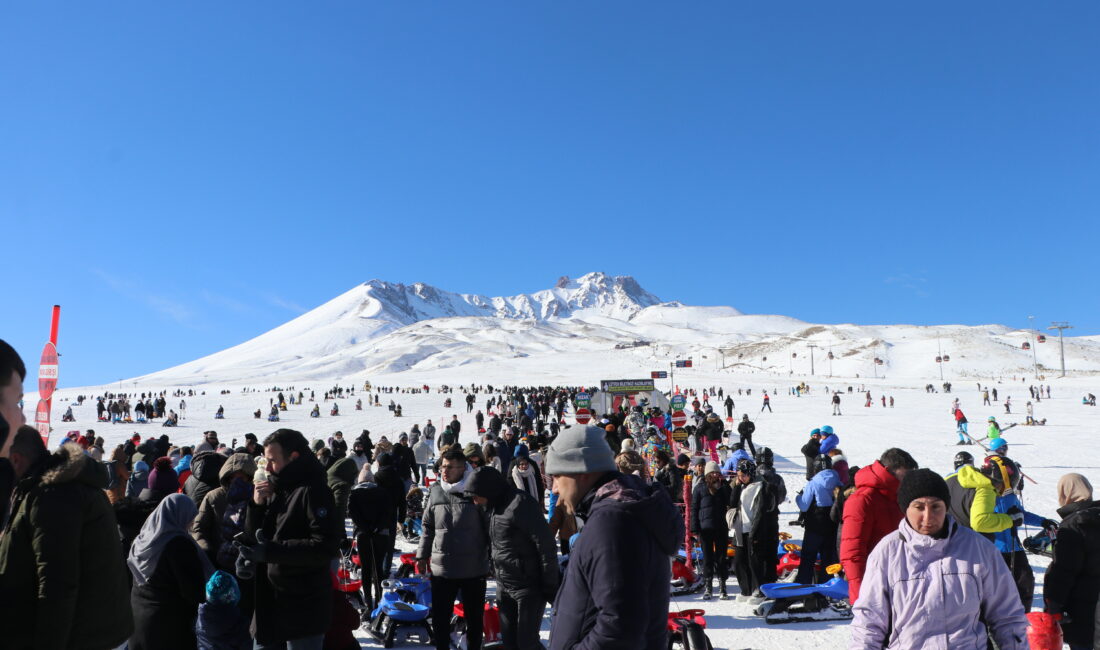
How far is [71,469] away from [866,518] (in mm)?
4263

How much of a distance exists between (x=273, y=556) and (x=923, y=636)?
120 inches

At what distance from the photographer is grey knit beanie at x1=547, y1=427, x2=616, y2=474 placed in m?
2.50

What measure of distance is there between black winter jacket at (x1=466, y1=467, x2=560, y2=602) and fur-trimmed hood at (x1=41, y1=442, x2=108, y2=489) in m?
2.31

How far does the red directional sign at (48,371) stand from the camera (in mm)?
6660

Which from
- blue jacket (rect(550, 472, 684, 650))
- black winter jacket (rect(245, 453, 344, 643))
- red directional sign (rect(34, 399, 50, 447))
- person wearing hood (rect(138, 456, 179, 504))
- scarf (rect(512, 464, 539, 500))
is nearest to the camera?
blue jacket (rect(550, 472, 684, 650))

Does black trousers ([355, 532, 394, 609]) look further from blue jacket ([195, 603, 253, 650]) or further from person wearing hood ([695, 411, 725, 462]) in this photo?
person wearing hood ([695, 411, 725, 462])

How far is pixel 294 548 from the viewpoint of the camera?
3467 millimetres

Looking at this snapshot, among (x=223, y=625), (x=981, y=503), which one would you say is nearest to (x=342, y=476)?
(x=223, y=625)

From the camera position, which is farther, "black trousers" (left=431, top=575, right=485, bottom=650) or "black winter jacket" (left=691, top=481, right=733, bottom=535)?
"black winter jacket" (left=691, top=481, right=733, bottom=535)

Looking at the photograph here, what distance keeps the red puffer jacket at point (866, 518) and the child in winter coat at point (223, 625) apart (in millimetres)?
3648

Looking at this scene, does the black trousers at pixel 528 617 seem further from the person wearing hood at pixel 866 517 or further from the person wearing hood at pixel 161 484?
the person wearing hood at pixel 161 484

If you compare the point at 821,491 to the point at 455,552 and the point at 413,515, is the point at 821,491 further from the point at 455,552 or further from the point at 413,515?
the point at 413,515

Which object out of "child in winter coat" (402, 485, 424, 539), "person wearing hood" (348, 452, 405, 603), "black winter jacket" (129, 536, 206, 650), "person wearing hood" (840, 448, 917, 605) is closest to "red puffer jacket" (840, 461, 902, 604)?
"person wearing hood" (840, 448, 917, 605)

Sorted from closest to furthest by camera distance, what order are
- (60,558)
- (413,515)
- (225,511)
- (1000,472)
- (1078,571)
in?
(60,558) < (1078,571) < (225,511) < (1000,472) < (413,515)
